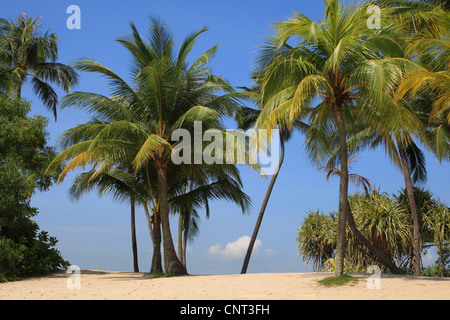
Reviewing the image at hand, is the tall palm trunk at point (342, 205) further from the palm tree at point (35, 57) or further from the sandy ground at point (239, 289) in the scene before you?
the palm tree at point (35, 57)

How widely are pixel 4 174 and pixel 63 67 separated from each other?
30.3 feet

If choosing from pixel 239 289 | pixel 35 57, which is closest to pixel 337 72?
pixel 239 289

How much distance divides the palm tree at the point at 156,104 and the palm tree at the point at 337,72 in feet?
11.7

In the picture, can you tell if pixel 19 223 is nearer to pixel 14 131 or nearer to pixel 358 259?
pixel 14 131

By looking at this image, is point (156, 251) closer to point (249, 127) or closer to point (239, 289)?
point (249, 127)

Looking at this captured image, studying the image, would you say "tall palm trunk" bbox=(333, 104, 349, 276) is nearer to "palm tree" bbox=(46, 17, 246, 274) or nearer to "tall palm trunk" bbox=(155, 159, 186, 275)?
"palm tree" bbox=(46, 17, 246, 274)

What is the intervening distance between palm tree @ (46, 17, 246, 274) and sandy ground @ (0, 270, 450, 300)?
4.26m

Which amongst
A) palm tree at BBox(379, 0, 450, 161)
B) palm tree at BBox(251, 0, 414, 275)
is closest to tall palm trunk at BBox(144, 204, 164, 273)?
palm tree at BBox(251, 0, 414, 275)

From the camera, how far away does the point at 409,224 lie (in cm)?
1875

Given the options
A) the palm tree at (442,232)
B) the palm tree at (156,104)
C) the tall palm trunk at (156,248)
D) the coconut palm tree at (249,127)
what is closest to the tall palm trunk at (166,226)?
the palm tree at (156,104)

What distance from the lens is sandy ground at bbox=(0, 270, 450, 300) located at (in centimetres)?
960
